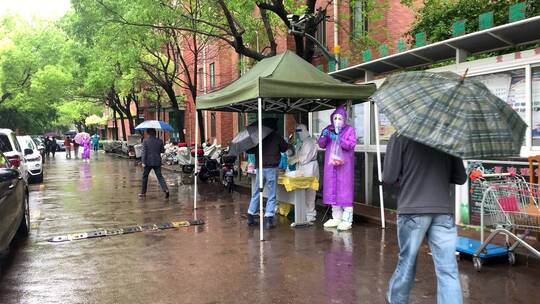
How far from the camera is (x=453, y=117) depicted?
3.41 metres

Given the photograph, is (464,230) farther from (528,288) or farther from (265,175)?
(265,175)

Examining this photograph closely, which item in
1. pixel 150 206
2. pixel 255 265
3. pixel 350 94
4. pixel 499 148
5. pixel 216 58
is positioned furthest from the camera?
pixel 216 58

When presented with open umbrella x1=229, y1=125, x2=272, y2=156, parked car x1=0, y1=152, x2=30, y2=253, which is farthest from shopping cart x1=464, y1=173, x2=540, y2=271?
parked car x1=0, y1=152, x2=30, y2=253

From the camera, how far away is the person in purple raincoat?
8055 millimetres

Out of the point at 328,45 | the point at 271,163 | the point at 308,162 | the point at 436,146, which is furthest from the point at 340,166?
the point at 328,45

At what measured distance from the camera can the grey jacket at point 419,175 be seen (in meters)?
3.65

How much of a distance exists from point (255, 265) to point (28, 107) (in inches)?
1341

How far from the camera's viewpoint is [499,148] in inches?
135

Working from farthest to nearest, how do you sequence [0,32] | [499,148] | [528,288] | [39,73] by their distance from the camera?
[0,32]
[39,73]
[528,288]
[499,148]

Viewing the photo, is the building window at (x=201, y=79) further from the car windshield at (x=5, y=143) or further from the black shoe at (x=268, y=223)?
the black shoe at (x=268, y=223)

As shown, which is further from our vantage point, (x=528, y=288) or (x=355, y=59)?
(x=355, y=59)

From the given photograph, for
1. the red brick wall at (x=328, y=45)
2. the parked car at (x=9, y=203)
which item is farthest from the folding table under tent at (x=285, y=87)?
the red brick wall at (x=328, y=45)

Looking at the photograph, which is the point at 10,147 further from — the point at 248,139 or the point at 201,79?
the point at 201,79

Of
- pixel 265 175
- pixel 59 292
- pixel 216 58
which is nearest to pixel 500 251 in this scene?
pixel 265 175
